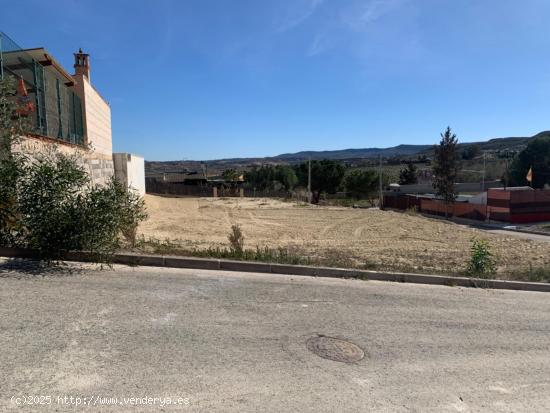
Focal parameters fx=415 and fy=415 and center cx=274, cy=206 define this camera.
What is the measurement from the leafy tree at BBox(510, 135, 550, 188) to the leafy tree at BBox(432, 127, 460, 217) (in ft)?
126

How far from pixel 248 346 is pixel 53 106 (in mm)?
10805

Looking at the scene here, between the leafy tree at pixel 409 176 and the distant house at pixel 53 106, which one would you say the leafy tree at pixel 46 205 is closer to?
the distant house at pixel 53 106

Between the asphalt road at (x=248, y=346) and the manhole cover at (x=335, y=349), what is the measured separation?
9 cm

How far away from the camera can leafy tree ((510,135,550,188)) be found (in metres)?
74.8

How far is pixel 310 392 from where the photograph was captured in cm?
350

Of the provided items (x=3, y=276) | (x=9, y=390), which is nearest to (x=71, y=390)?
(x=9, y=390)

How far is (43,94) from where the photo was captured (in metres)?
→ 11.0

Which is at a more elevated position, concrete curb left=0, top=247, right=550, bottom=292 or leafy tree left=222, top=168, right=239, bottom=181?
leafy tree left=222, top=168, right=239, bottom=181

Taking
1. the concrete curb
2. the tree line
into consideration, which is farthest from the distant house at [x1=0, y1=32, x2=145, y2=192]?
the tree line

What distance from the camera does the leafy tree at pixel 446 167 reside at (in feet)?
147

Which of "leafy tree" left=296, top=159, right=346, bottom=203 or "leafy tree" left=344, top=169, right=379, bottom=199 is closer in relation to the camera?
"leafy tree" left=344, top=169, right=379, bottom=199

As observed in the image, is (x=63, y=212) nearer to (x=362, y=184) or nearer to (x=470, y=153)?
(x=362, y=184)

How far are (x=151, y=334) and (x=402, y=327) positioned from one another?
308 centimetres

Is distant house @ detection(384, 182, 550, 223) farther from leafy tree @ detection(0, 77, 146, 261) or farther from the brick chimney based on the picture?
leafy tree @ detection(0, 77, 146, 261)
